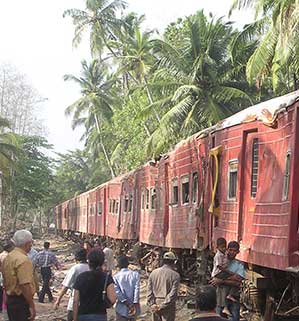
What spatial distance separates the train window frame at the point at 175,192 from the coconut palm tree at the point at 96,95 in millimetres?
30089

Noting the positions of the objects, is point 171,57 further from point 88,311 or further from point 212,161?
point 88,311

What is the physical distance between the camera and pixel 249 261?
9930 mm

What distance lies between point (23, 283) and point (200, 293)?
8.03 ft

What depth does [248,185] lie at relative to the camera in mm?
10281

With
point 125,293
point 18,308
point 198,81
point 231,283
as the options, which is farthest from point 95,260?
point 198,81

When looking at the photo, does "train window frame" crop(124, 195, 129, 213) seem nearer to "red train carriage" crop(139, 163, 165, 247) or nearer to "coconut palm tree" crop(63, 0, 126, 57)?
"red train carriage" crop(139, 163, 165, 247)

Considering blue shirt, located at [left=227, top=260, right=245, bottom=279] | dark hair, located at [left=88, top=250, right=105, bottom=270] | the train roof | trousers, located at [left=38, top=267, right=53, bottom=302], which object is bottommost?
trousers, located at [left=38, top=267, right=53, bottom=302]

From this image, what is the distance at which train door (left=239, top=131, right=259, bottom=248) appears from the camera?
10055 millimetres

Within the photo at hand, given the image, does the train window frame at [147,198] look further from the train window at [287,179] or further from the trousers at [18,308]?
the trousers at [18,308]

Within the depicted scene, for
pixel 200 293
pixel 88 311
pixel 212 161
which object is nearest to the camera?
pixel 200 293

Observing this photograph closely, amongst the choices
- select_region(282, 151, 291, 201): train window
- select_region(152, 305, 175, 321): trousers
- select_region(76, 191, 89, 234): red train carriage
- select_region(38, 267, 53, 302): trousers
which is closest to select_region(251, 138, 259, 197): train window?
select_region(282, 151, 291, 201): train window

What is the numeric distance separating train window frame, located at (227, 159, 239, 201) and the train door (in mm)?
333

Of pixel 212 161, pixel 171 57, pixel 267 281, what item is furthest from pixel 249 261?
pixel 171 57

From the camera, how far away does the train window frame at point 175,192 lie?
16281 millimetres
